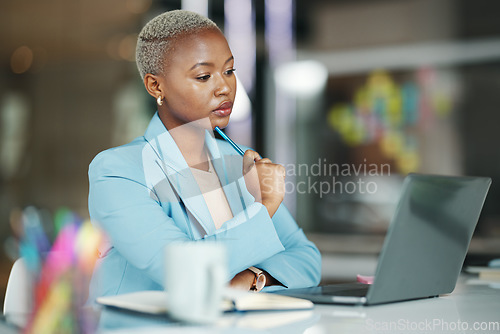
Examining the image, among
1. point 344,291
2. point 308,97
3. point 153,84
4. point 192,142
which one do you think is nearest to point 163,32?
point 153,84

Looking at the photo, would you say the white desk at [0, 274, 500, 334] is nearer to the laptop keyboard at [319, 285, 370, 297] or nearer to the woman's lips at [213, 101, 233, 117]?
the laptop keyboard at [319, 285, 370, 297]

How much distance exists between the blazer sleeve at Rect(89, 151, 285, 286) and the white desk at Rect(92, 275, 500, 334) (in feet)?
0.75

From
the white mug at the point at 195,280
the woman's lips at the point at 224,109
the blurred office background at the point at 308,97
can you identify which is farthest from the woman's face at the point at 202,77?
the blurred office background at the point at 308,97

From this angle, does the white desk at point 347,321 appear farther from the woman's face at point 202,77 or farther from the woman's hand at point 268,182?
the woman's face at point 202,77

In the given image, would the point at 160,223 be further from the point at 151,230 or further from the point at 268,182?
the point at 268,182

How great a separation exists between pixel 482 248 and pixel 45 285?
4367mm

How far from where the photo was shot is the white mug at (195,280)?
66 cm

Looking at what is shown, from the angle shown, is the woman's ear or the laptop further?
the woman's ear

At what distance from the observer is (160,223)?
1102mm

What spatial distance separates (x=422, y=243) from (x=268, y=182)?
1.20ft

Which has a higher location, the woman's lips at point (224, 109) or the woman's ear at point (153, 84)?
the woman's ear at point (153, 84)

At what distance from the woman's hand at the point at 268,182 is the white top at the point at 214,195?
166 mm

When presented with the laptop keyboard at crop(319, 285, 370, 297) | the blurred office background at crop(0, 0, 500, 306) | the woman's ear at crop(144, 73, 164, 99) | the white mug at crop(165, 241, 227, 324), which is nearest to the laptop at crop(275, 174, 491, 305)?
the laptop keyboard at crop(319, 285, 370, 297)

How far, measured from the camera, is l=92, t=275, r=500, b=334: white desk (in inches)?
27.9
